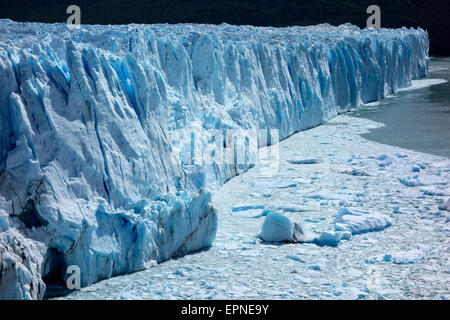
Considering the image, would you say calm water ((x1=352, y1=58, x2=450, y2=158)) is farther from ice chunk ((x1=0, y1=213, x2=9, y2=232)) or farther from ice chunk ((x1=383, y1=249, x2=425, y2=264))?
ice chunk ((x1=0, y1=213, x2=9, y2=232))

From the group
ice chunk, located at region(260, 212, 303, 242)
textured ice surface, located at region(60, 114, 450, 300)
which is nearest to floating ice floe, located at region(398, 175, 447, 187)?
textured ice surface, located at region(60, 114, 450, 300)

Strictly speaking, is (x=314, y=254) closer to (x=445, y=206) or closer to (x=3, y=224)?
(x=445, y=206)

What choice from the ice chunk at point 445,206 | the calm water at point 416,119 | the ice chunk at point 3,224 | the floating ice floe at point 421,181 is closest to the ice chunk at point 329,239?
the ice chunk at point 445,206

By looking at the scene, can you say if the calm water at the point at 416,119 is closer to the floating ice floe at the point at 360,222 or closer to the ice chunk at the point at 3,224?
the floating ice floe at the point at 360,222

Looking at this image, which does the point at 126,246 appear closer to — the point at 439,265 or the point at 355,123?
the point at 439,265

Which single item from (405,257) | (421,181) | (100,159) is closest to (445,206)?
(421,181)
